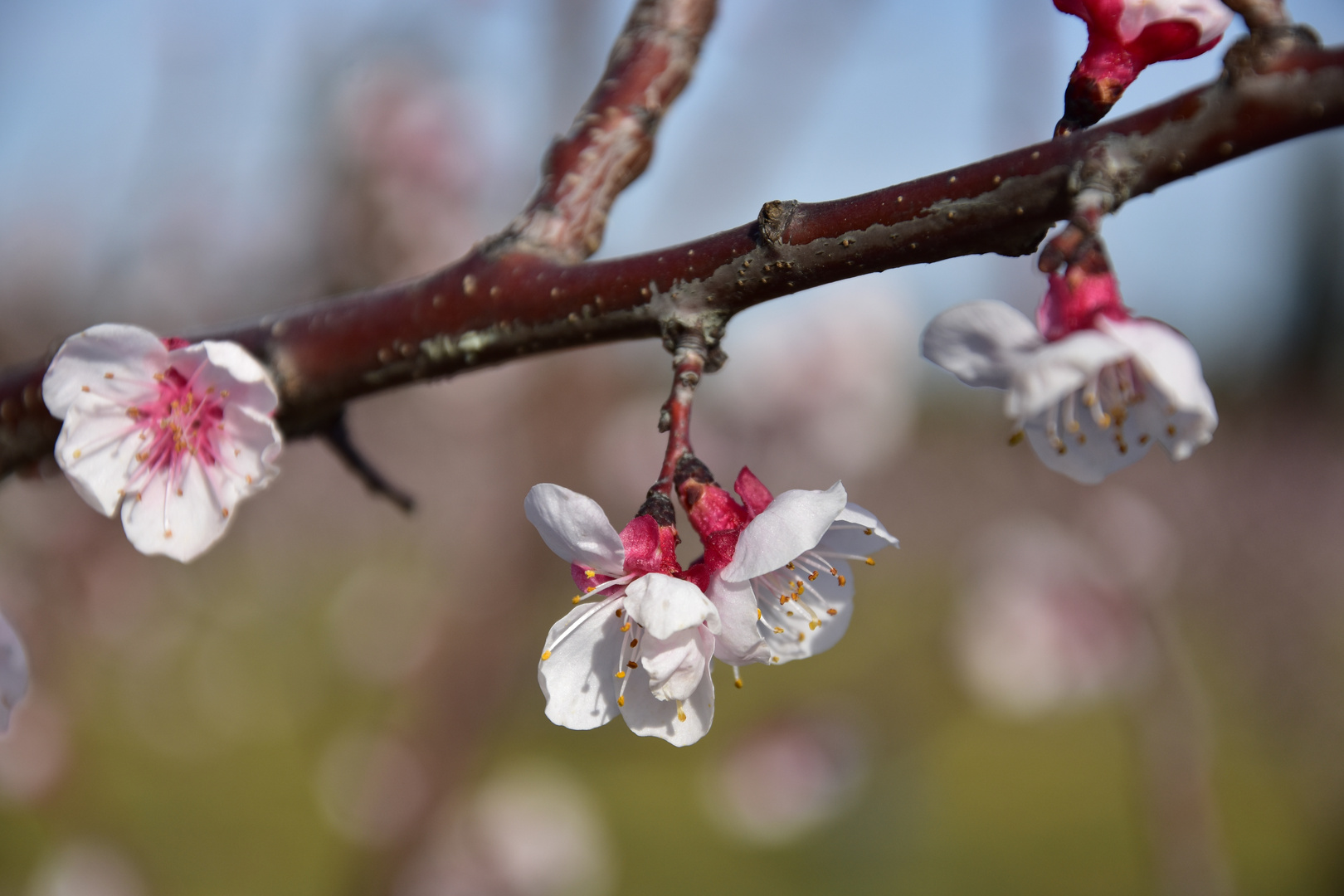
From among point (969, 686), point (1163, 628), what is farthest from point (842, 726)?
point (1163, 628)

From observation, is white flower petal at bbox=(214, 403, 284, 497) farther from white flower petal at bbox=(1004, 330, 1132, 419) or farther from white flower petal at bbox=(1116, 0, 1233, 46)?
white flower petal at bbox=(1116, 0, 1233, 46)

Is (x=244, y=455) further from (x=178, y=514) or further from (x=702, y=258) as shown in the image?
(x=702, y=258)

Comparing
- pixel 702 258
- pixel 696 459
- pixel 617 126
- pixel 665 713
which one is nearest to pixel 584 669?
pixel 665 713

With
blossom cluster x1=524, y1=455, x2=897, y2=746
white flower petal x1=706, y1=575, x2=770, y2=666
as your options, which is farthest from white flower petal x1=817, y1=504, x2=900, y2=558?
white flower petal x1=706, y1=575, x2=770, y2=666

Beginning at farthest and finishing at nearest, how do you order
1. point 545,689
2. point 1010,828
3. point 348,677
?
point 348,677 → point 1010,828 → point 545,689

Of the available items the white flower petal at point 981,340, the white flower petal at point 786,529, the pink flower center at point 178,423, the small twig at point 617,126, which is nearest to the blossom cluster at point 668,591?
the white flower petal at point 786,529

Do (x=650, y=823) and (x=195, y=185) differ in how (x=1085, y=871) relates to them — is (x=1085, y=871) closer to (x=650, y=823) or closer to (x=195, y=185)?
(x=650, y=823)

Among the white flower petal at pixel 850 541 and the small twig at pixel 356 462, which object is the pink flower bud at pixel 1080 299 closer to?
the white flower petal at pixel 850 541
